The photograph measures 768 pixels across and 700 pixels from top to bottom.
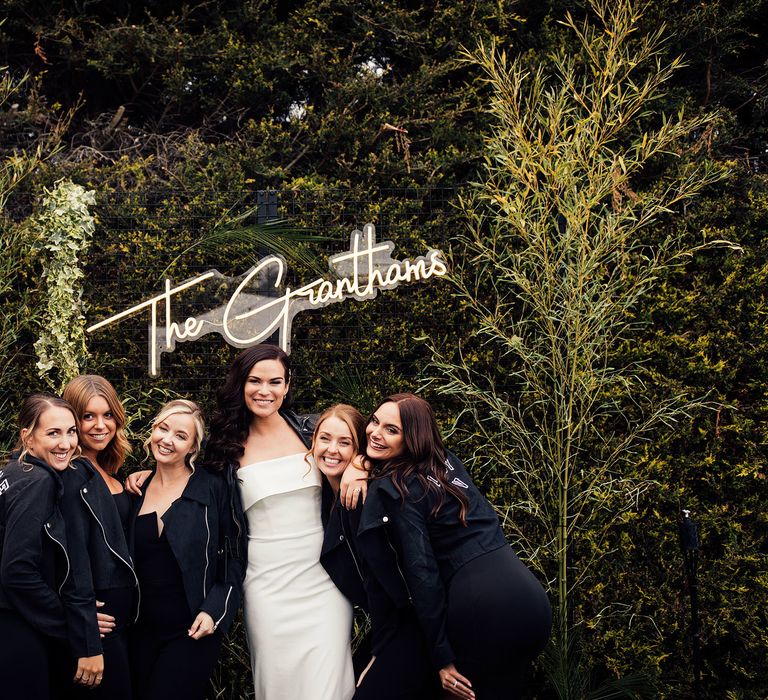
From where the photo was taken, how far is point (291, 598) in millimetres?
2902

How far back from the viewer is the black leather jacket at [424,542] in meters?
2.57

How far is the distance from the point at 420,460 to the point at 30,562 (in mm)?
1391

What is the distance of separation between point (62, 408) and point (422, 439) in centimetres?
133

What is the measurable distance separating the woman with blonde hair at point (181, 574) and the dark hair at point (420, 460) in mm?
694

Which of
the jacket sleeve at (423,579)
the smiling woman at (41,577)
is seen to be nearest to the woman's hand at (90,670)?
the smiling woman at (41,577)

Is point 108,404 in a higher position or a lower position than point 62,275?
lower

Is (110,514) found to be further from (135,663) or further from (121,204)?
(121,204)

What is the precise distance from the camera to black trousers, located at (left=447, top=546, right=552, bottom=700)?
2.52 m

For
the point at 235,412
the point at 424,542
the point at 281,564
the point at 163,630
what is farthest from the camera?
the point at 235,412

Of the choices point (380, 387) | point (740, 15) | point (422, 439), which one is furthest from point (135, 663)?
point (740, 15)

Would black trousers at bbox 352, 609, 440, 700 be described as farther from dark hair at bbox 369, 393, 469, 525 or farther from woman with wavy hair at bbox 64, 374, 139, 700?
woman with wavy hair at bbox 64, 374, 139, 700

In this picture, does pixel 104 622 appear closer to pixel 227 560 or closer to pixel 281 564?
pixel 227 560

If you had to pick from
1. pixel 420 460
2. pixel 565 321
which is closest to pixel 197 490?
pixel 420 460

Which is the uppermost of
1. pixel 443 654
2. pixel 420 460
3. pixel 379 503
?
pixel 420 460
